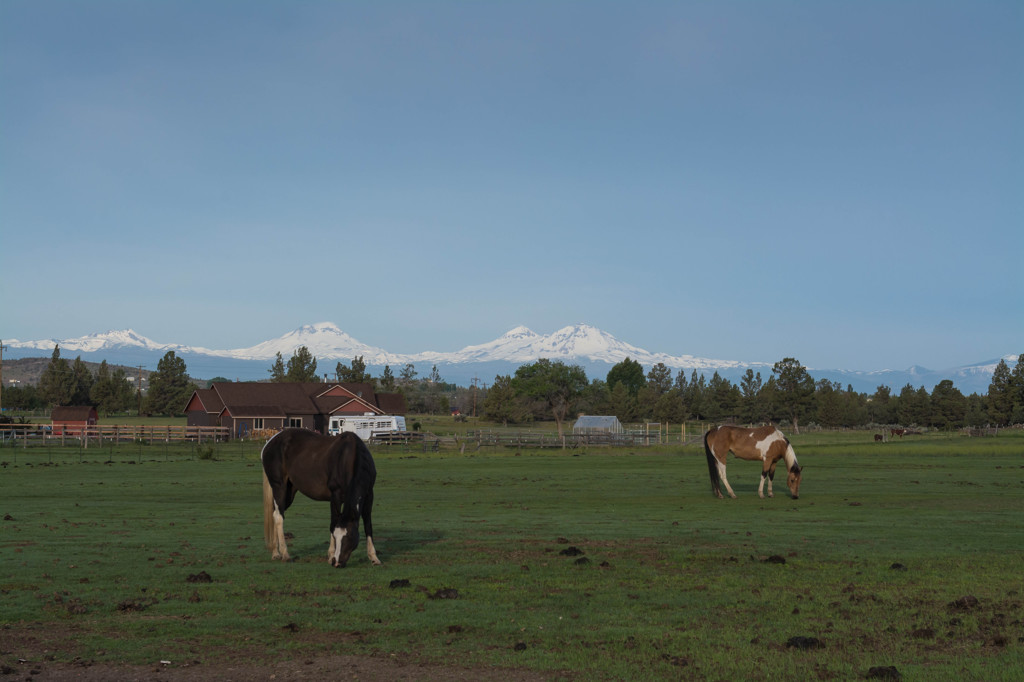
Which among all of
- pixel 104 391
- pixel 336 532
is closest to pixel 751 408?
pixel 104 391

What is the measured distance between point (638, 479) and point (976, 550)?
20457 mm

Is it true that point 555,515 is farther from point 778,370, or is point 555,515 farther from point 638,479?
point 778,370

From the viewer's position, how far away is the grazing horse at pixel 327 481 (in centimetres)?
1334

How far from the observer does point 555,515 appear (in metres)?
21.5

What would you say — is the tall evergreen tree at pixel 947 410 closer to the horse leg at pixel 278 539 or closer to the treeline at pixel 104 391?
the treeline at pixel 104 391

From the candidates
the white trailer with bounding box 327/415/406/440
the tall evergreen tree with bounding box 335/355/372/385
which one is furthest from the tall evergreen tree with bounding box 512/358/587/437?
the white trailer with bounding box 327/415/406/440

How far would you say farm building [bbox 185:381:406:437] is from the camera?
88.6 m

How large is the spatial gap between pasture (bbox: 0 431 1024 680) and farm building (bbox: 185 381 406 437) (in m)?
65.3

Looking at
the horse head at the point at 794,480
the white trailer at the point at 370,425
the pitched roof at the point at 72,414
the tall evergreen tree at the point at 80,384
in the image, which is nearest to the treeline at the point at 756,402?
the pitched roof at the point at 72,414

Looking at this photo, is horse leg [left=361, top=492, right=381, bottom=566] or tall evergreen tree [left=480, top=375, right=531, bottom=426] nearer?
horse leg [left=361, top=492, right=381, bottom=566]

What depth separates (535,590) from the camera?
11914 mm

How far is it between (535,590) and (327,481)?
12.8ft

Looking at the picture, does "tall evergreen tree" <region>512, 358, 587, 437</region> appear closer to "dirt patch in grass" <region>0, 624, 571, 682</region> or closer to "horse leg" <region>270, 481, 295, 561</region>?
"horse leg" <region>270, 481, 295, 561</region>

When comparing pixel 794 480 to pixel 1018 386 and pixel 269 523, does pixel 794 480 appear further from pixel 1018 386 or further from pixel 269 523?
pixel 1018 386
